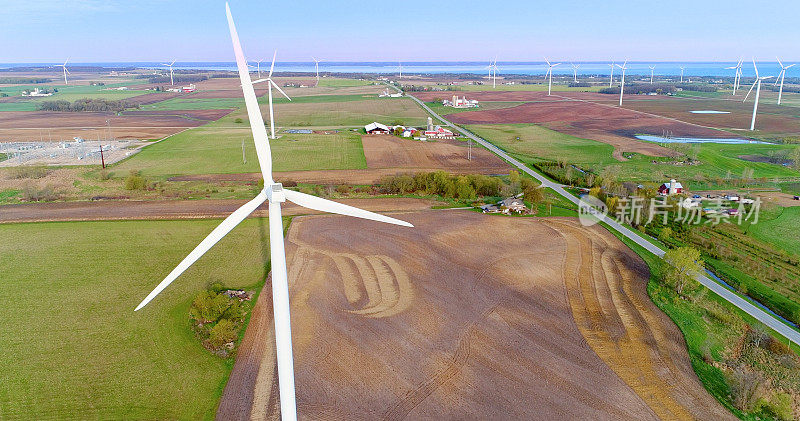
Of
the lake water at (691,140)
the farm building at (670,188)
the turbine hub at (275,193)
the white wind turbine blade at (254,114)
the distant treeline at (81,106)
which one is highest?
the white wind turbine blade at (254,114)

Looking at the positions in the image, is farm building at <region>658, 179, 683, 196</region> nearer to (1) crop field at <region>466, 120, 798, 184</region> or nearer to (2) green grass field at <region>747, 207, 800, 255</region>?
(1) crop field at <region>466, 120, 798, 184</region>

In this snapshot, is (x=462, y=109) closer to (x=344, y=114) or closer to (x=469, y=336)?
(x=344, y=114)

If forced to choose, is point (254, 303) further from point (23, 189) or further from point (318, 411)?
point (23, 189)

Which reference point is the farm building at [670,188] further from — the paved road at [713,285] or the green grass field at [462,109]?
the green grass field at [462,109]

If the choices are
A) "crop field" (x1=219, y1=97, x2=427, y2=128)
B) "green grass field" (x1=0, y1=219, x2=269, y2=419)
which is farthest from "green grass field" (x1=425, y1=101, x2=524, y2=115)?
"green grass field" (x1=0, y1=219, x2=269, y2=419)

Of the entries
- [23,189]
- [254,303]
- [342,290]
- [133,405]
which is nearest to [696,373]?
[342,290]

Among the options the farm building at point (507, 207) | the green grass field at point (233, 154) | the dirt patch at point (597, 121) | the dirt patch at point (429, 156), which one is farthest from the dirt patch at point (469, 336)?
the dirt patch at point (597, 121)
